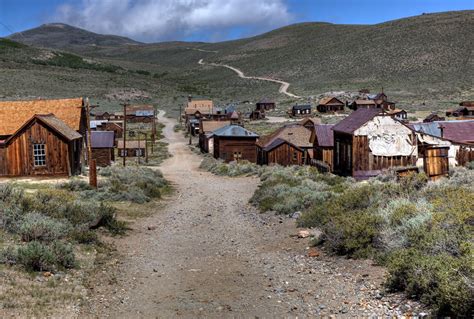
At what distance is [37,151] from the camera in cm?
2588

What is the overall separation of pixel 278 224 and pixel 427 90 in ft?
284

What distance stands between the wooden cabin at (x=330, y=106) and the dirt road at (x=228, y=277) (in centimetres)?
6865

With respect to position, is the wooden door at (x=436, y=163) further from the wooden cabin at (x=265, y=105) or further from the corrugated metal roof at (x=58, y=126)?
the wooden cabin at (x=265, y=105)

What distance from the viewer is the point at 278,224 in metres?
15.9

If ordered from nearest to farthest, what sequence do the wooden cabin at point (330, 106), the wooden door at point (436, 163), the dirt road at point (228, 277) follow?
the dirt road at point (228, 277) → the wooden door at point (436, 163) → the wooden cabin at point (330, 106)

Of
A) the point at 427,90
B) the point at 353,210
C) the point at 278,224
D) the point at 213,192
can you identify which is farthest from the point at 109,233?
the point at 427,90

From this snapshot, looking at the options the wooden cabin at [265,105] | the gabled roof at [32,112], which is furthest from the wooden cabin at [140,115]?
the gabled roof at [32,112]

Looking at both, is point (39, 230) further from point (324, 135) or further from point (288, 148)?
point (288, 148)

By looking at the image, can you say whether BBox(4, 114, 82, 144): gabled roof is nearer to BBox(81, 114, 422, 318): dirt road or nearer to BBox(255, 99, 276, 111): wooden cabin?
BBox(81, 114, 422, 318): dirt road

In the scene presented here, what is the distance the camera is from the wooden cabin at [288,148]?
122 feet

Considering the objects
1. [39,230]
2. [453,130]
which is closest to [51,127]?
[39,230]

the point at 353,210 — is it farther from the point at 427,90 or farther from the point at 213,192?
the point at 427,90

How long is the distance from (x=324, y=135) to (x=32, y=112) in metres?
17.5

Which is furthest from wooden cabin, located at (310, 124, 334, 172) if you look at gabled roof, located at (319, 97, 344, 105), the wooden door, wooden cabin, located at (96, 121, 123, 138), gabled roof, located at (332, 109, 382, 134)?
gabled roof, located at (319, 97, 344, 105)
